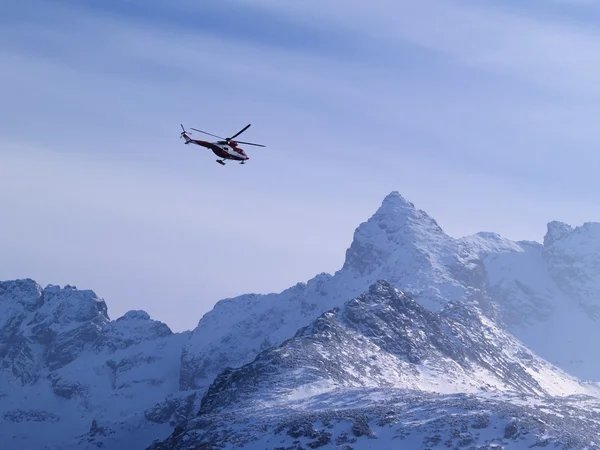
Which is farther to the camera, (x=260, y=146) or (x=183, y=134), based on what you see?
(x=183, y=134)

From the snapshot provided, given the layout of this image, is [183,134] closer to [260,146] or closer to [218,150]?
[218,150]

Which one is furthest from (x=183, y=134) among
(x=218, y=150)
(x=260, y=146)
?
(x=260, y=146)

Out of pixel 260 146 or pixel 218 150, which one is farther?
pixel 218 150
